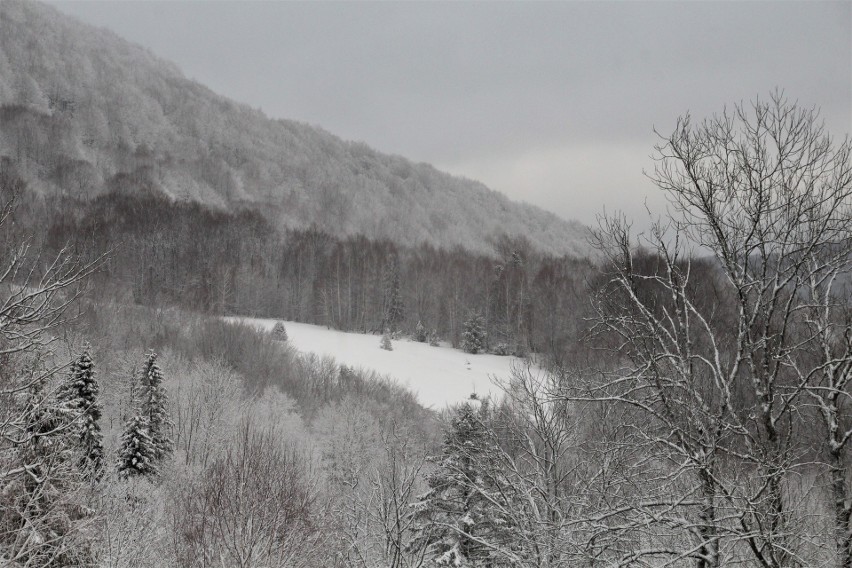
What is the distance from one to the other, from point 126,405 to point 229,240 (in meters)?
43.7

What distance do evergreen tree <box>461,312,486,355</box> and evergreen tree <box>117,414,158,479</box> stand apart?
37.2 m

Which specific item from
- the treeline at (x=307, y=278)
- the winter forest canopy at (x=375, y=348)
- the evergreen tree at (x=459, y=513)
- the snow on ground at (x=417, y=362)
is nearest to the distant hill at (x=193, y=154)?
the winter forest canopy at (x=375, y=348)

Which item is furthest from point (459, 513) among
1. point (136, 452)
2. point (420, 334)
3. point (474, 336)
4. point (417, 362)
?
point (420, 334)

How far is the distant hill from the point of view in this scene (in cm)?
9850

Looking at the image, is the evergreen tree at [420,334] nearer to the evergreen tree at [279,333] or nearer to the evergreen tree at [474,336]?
the evergreen tree at [474,336]

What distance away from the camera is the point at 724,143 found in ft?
20.2

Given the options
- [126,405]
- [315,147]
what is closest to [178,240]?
[126,405]

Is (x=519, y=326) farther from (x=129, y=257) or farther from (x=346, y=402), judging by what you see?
(x=129, y=257)

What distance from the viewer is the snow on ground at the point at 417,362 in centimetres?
4197

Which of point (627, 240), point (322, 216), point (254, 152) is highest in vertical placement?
point (254, 152)

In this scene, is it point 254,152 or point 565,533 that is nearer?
point 565,533

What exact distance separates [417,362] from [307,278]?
2636 cm

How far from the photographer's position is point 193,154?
117 metres

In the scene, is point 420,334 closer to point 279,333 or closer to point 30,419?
point 279,333
